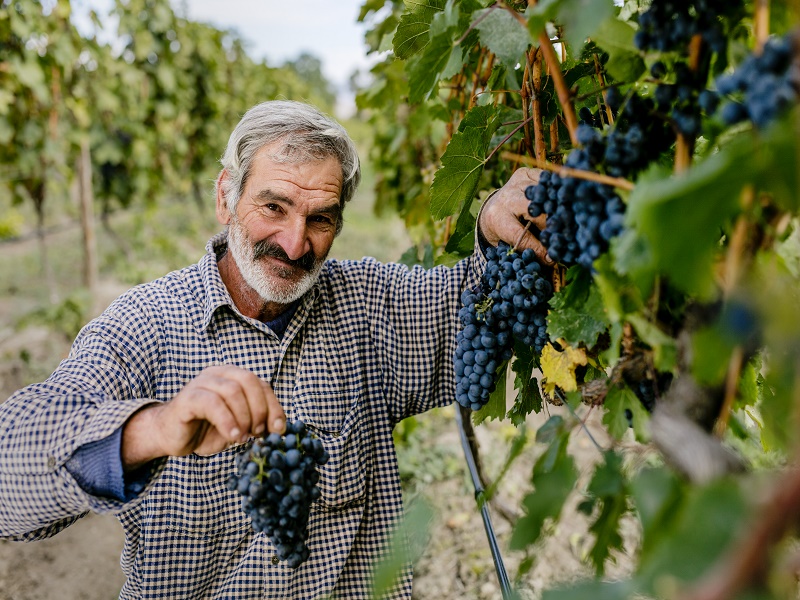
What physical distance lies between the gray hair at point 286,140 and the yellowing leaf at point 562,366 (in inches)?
45.8

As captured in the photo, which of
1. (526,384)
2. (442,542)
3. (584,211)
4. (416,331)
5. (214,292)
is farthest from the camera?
(442,542)

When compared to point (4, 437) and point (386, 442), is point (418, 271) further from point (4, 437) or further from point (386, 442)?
point (4, 437)

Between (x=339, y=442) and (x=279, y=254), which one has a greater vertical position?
(x=279, y=254)

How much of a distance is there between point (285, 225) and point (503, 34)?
1.12 m

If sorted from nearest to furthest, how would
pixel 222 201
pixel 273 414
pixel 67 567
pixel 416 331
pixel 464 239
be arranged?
1. pixel 273 414
2. pixel 464 239
3. pixel 416 331
4. pixel 222 201
5. pixel 67 567

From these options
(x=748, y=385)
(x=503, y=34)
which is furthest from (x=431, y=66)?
(x=748, y=385)

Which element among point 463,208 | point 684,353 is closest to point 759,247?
point 684,353

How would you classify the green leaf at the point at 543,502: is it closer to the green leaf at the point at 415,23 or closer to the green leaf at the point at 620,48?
the green leaf at the point at 620,48

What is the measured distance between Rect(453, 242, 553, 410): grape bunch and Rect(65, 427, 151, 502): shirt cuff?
73 cm

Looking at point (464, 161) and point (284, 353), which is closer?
point (464, 161)

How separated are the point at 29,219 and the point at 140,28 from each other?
866 centimetres

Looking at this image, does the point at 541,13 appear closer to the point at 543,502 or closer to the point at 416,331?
the point at 543,502

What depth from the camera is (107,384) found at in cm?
154

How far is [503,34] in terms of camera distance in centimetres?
100
